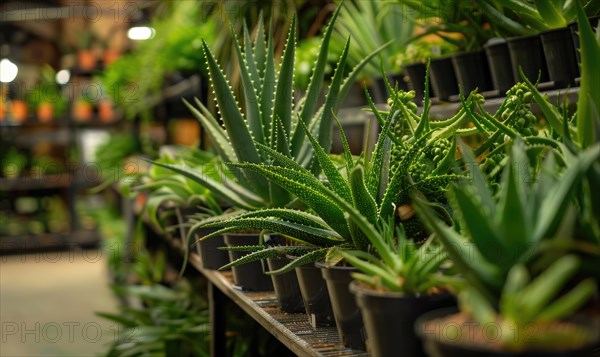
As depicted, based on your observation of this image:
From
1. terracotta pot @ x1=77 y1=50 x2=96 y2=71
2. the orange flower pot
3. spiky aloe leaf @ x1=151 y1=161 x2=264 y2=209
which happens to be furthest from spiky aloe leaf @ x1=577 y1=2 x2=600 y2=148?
the orange flower pot

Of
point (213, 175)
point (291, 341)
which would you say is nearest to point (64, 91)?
point (213, 175)

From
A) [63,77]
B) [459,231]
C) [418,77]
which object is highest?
[63,77]

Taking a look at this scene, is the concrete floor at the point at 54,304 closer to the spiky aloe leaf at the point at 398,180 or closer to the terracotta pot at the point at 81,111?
the terracotta pot at the point at 81,111

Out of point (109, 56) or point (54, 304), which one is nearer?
point (54, 304)

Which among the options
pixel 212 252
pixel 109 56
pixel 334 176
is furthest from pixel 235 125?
pixel 109 56

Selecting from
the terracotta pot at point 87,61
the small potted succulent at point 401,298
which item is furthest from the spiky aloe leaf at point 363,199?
the terracotta pot at point 87,61

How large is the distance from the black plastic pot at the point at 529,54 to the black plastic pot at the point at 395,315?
80cm

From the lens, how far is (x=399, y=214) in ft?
3.89

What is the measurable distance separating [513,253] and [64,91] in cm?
781

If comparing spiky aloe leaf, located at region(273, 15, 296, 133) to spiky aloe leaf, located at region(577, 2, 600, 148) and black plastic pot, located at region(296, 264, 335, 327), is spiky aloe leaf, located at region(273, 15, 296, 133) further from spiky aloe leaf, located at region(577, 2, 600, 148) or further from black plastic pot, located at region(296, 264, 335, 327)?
spiky aloe leaf, located at region(577, 2, 600, 148)

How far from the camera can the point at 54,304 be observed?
5508mm

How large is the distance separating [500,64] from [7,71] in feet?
23.7

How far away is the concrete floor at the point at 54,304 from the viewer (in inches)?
166

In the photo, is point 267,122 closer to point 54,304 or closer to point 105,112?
point 54,304
